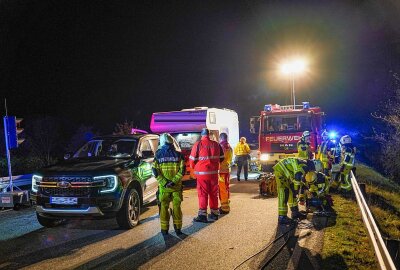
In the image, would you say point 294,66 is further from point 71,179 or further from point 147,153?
point 71,179

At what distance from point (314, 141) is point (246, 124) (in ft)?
158

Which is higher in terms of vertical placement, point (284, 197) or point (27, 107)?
point (27, 107)

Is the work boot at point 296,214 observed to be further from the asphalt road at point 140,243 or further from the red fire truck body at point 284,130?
the red fire truck body at point 284,130

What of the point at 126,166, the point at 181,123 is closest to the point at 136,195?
the point at 126,166

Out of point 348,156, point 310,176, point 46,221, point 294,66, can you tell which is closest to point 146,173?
point 46,221

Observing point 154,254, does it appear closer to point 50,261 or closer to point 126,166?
point 50,261

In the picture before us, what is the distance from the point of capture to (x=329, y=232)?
7.02 metres

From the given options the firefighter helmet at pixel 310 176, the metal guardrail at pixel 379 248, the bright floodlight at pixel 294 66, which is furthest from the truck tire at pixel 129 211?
the bright floodlight at pixel 294 66

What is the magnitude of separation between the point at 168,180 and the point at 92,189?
1.42m

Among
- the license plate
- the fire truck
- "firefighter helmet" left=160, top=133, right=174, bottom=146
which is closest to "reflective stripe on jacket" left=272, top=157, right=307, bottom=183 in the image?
"firefighter helmet" left=160, top=133, right=174, bottom=146

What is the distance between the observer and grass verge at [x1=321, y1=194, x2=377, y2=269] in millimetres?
5523

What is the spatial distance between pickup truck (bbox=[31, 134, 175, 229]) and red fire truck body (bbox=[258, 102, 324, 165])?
758cm

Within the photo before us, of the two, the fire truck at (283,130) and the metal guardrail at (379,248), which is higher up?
the fire truck at (283,130)

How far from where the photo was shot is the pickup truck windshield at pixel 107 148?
28.3 ft
